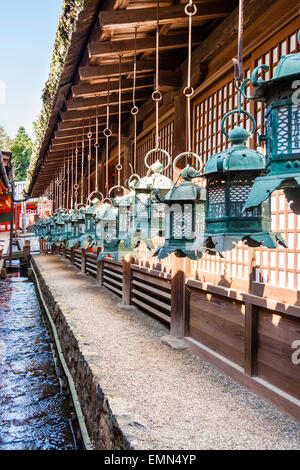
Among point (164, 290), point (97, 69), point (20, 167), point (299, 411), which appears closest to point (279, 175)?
point (299, 411)

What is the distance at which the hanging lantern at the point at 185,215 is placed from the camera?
3.16 meters

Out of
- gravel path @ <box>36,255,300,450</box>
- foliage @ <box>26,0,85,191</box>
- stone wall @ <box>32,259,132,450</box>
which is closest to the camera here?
gravel path @ <box>36,255,300,450</box>

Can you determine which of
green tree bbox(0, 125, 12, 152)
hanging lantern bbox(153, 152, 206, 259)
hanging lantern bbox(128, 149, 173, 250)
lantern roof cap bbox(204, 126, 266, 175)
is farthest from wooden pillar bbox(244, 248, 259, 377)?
green tree bbox(0, 125, 12, 152)

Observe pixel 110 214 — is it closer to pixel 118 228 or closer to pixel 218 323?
pixel 118 228

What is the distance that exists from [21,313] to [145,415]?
1145 centimetres

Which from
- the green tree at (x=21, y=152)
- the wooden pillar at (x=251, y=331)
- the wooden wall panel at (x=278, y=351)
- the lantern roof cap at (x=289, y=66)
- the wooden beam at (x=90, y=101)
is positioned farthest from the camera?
the green tree at (x=21, y=152)

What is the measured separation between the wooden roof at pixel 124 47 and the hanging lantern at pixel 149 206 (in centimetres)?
201

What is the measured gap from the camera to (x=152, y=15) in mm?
5086

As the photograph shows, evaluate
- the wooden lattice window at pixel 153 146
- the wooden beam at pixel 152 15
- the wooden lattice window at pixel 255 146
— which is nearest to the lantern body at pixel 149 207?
the wooden lattice window at pixel 255 146

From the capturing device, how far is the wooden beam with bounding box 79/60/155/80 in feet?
20.7

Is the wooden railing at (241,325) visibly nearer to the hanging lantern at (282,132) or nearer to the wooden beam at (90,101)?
the hanging lantern at (282,132)

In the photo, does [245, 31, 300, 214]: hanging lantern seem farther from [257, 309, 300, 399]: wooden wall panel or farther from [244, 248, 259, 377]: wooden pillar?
[244, 248, 259, 377]: wooden pillar

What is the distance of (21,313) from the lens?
14.4m

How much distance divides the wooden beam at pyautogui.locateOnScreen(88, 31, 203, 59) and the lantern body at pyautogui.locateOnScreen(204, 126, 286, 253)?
3.80 metres
